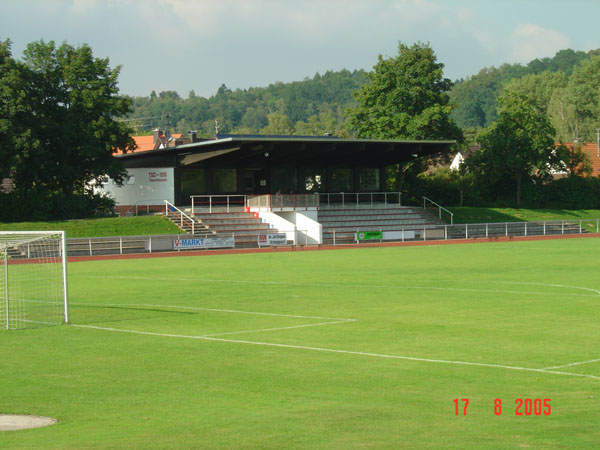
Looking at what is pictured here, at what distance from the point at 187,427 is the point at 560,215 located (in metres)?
62.2

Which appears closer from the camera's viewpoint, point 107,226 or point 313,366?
point 313,366

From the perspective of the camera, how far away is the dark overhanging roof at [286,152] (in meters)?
55.0

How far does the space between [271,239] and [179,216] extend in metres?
7.49

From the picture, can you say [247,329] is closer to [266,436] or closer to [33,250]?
[266,436]

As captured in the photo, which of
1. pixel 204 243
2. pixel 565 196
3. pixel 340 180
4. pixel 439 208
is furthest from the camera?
pixel 565 196

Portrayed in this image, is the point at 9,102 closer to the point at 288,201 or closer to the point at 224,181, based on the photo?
the point at 224,181

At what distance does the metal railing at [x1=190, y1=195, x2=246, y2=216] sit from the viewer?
56.3 metres

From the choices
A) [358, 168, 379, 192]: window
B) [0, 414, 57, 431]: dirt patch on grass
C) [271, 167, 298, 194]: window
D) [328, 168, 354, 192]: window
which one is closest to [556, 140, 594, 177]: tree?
[358, 168, 379, 192]: window

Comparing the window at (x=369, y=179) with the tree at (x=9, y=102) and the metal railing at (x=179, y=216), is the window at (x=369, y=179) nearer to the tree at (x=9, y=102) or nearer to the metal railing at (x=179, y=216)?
the metal railing at (x=179, y=216)

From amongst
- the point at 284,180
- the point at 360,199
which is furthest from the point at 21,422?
the point at 360,199

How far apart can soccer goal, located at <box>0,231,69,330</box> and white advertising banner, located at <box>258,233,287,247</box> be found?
14.7 metres

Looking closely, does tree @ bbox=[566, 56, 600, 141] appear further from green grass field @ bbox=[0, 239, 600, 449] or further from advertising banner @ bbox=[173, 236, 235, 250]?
green grass field @ bbox=[0, 239, 600, 449]

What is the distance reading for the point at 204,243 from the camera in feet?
152

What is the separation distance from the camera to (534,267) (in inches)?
1197
